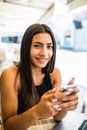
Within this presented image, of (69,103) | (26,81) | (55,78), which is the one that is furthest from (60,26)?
(69,103)

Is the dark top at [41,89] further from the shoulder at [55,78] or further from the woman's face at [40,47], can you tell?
the woman's face at [40,47]

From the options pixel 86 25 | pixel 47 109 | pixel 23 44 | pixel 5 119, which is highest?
pixel 86 25

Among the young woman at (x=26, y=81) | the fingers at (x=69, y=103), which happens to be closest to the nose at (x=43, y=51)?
the young woman at (x=26, y=81)

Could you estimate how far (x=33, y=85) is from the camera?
1.07 meters

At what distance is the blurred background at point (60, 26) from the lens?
1.39m

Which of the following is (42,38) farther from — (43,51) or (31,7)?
(31,7)

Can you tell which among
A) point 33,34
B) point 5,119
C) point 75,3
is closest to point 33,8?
point 75,3

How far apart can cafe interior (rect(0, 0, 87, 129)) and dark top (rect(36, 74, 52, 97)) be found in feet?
1.16

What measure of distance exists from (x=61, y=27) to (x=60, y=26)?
0.8 inches

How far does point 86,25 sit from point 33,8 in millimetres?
697

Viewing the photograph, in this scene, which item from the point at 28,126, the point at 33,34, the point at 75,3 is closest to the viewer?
the point at 28,126

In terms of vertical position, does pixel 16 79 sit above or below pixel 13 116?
above

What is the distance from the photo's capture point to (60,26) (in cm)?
226

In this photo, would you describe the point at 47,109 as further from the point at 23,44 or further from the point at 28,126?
the point at 23,44
